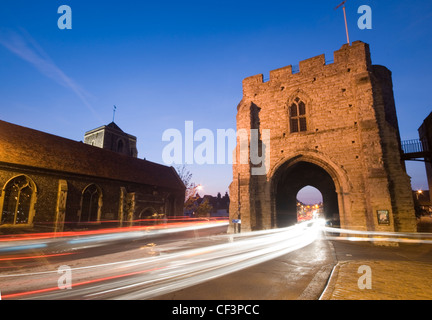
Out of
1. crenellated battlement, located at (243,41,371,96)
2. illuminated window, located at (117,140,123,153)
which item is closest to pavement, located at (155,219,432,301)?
crenellated battlement, located at (243,41,371,96)

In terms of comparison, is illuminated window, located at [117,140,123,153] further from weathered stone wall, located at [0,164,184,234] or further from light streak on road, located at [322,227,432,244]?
light streak on road, located at [322,227,432,244]

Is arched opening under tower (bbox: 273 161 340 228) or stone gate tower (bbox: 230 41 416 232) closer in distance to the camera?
stone gate tower (bbox: 230 41 416 232)

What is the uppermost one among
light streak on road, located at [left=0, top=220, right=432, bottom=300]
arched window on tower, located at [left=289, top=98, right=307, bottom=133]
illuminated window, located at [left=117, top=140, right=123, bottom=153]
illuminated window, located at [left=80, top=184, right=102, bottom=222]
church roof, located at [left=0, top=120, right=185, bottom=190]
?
illuminated window, located at [left=117, top=140, right=123, bottom=153]

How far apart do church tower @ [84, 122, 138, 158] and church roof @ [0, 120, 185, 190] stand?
35.8ft

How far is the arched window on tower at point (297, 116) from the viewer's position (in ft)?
50.4

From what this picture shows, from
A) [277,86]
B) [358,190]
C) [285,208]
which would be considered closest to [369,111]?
[358,190]

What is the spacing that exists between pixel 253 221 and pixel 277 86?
1027cm

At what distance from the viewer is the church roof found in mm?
15845

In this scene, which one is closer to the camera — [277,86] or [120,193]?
[277,86]

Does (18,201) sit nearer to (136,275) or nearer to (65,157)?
(65,157)

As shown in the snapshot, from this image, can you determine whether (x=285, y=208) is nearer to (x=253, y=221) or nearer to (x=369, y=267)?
(x=253, y=221)

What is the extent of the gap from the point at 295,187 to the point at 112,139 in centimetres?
2892

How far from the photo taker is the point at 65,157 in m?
18.6
